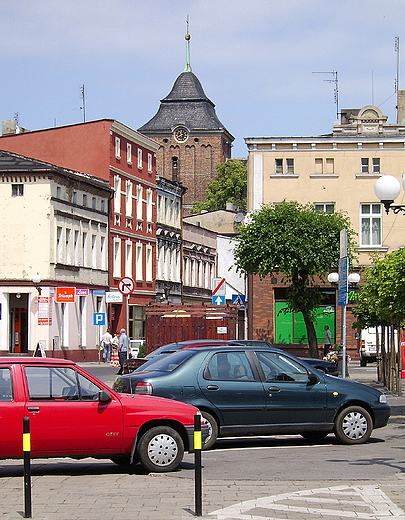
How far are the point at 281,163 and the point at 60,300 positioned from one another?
1311cm

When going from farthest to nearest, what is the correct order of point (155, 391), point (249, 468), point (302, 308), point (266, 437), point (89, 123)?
point (89, 123), point (302, 308), point (266, 437), point (155, 391), point (249, 468)

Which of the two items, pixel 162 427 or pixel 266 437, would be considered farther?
pixel 266 437

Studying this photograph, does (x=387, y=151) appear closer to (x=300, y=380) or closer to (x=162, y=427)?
(x=300, y=380)

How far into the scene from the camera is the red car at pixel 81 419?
10414 millimetres

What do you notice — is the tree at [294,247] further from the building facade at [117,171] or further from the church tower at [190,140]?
the church tower at [190,140]

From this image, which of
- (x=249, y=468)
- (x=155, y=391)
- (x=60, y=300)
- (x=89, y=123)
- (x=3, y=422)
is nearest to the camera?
(x=3, y=422)

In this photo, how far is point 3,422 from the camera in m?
10.3

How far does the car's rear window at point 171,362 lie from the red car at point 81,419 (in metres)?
2.46

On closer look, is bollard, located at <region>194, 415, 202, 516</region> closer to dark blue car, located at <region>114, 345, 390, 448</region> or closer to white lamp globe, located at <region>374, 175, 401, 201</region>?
dark blue car, located at <region>114, 345, 390, 448</region>

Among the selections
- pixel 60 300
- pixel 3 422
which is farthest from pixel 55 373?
pixel 60 300

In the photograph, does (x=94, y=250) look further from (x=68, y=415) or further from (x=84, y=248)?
(x=68, y=415)

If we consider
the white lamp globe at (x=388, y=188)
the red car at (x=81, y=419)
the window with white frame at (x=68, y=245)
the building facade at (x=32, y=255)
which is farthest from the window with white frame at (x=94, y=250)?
the red car at (x=81, y=419)

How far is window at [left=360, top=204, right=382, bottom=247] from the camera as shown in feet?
149

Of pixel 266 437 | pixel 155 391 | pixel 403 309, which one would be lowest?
pixel 266 437
